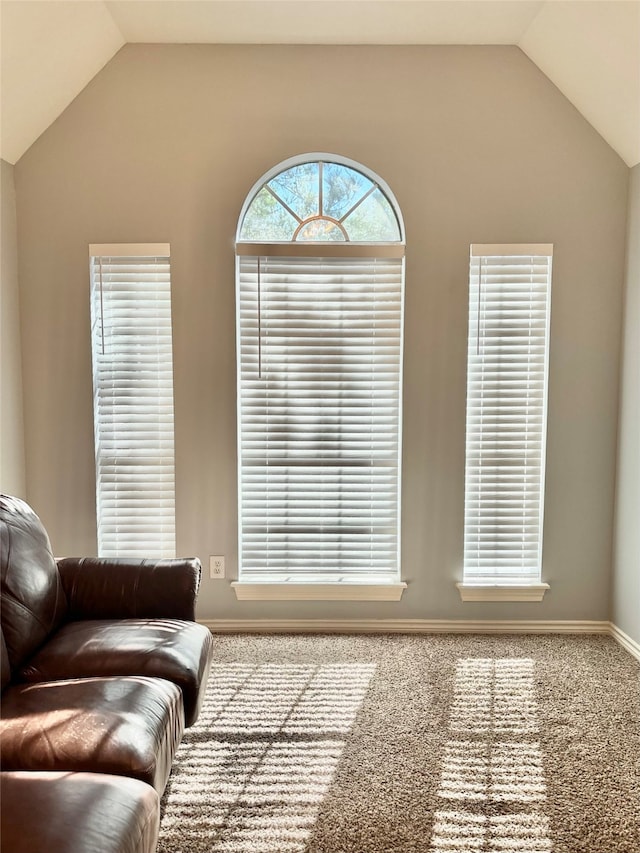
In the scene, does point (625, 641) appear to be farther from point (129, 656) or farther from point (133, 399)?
point (133, 399)

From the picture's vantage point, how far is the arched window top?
10.4 feet

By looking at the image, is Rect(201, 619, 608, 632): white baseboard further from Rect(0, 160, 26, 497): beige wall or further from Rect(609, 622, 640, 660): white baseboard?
Rect(0, 160, 26, 497): beige wall

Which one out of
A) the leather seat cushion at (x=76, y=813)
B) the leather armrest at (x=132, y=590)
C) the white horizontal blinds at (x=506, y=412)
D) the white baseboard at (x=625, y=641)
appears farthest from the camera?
the white horizontal blinds at (x=506, y=412)

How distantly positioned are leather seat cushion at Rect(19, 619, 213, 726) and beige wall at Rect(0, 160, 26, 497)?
1.18 m

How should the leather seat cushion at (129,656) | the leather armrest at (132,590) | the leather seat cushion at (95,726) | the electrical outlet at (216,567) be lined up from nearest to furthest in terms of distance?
the leather seat cushion at (95,726), the leather seat cushion at (129,656), the leather armrest at (132,590), the electrical outlet at (216,567)

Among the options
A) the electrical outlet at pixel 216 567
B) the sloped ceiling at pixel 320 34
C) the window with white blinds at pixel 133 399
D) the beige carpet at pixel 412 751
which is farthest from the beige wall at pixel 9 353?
the beige carpet at pixel 412 751

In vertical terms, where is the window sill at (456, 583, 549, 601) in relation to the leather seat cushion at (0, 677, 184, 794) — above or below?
below

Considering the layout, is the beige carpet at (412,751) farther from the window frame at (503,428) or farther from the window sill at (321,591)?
the window frame at (503,428)

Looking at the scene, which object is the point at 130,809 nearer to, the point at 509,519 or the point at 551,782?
the point at 551,782

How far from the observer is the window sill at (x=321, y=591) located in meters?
3.21

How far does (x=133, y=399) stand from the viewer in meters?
3.20

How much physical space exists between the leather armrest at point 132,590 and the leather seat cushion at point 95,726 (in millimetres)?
479

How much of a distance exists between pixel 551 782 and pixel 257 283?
251 cm

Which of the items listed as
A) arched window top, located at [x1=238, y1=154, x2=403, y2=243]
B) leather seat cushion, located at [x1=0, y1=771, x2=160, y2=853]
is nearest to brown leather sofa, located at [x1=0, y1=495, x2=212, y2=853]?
Result: leather seat cushion, located at [x1=0, y1=771, x2=160, y2=853]
